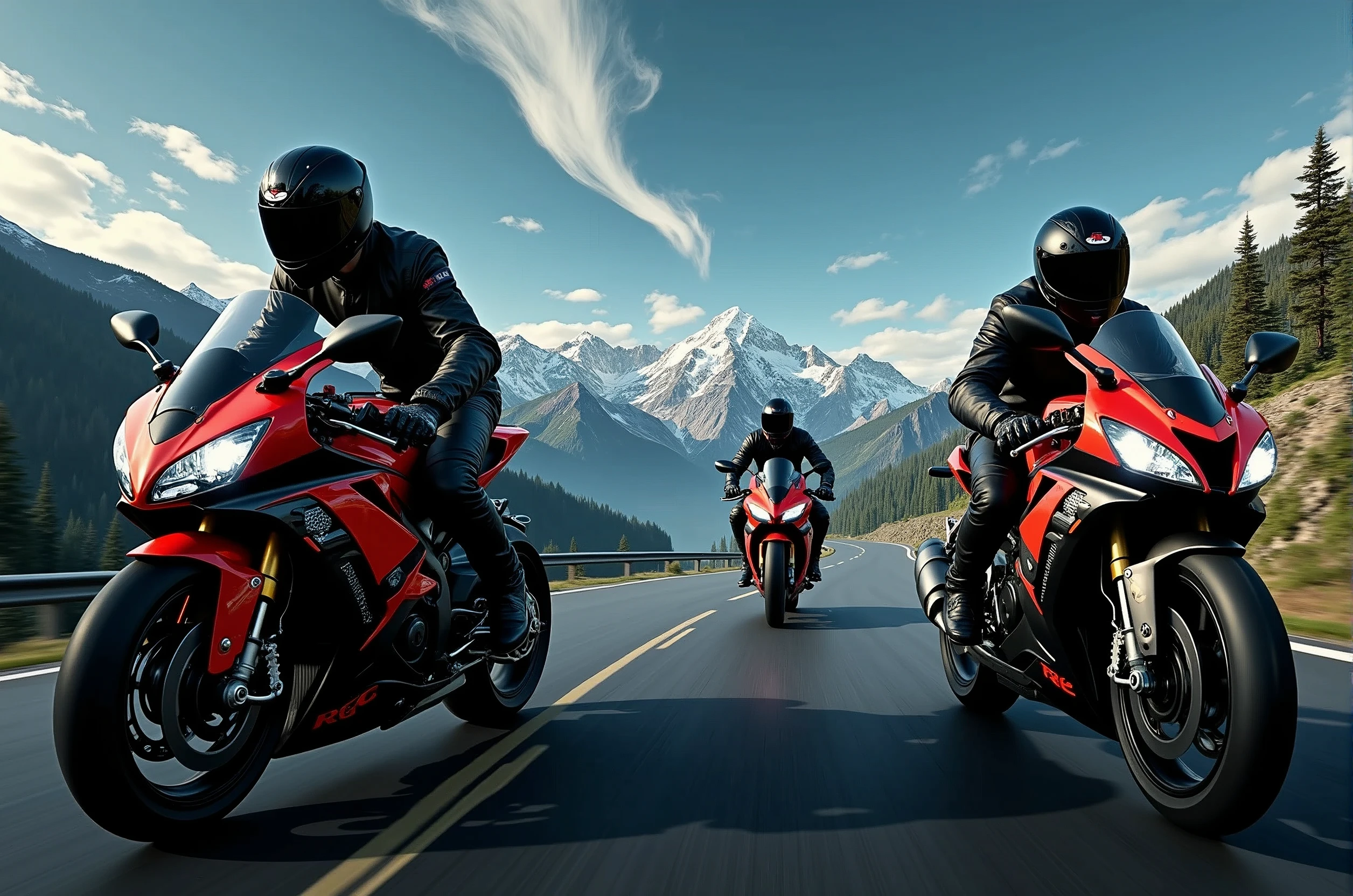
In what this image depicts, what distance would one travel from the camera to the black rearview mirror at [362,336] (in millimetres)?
2480

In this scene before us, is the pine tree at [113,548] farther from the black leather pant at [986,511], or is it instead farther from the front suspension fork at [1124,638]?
the front suspension fork at [1124,638]

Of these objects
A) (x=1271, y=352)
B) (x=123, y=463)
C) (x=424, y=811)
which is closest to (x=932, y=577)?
(x=1271, y=352)

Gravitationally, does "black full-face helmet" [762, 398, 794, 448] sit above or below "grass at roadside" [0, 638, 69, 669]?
above

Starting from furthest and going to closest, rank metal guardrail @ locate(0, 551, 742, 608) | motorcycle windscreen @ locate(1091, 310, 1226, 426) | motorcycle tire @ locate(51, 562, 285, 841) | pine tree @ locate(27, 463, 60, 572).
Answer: pine tree @ locate(27, 463, 60, 572), metal guardrail @ locate(0, 551, 742, 608), motorcycle windscreen @ locate(1091, 310, 1226, 426), motorcycle tire @ locate(51, 562, 285, 841)

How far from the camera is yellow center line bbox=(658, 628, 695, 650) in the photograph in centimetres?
642

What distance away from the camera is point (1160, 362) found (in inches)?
105

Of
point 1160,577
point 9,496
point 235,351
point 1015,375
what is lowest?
point 1160,577

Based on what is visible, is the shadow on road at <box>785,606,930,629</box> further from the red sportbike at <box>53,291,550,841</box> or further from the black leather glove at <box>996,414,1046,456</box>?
the red sportbike at <box>53,291,550,841</box>

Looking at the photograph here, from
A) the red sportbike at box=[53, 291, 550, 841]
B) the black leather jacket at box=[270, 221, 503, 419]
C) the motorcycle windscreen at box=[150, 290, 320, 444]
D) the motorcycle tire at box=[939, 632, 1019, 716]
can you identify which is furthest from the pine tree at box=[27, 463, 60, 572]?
the motorcycle tire at box=[939, 632, 1019, 716]

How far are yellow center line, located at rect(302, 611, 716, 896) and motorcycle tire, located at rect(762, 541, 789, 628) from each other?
356cm

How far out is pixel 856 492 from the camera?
6708 inches

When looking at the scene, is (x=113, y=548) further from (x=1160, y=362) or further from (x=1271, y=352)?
(x=1271, y=352)

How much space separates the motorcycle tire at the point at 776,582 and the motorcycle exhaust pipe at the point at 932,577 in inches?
128

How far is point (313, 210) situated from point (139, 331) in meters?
0.78
